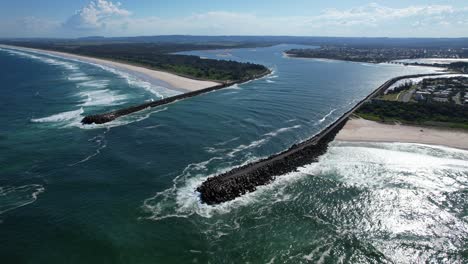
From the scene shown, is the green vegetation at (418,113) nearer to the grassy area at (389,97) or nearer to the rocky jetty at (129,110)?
the grassy area at (389,97)

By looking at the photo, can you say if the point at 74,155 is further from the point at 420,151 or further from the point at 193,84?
the point at 193,84

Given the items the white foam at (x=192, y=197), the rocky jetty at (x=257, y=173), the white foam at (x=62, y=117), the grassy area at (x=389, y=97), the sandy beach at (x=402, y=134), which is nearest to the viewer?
the white foam at (x=192, y=197)

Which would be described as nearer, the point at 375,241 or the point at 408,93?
the point at 375,241

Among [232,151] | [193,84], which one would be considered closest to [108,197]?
[232,151]

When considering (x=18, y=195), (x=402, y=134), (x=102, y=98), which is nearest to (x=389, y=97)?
(x=402, y=134)

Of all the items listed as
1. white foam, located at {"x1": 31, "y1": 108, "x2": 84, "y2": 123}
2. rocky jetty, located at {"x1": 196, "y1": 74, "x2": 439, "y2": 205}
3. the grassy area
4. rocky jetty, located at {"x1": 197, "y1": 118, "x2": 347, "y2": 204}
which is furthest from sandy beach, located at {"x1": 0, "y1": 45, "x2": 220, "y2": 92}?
rocky jetty, located at {"x1": 197, "y1": 118, "x2": 347, "y2": 204}

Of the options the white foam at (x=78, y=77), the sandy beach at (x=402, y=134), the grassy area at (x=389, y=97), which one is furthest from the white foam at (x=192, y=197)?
the white foam at (x=78, y=77)
